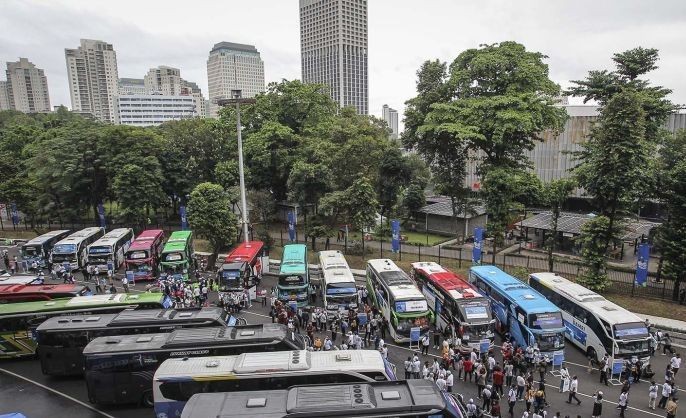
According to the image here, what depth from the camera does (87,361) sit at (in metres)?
16.9

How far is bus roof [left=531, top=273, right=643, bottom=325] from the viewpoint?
68.1 ft

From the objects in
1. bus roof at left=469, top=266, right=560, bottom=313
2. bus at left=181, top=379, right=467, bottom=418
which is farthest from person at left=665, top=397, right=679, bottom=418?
bus at left=181, top=379, right=467, bottom=418

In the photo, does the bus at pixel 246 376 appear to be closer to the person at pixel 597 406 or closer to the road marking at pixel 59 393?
the road marking at pixel 59 393

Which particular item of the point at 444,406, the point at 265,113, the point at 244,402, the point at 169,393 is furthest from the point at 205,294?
the point at 265,113

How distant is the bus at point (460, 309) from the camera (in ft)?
71.6

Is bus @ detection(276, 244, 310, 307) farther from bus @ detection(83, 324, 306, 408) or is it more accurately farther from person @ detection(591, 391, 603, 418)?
person @ detection(591, 391, 603, 418)

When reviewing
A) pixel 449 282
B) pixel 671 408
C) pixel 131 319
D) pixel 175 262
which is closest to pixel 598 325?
pixel 671 408

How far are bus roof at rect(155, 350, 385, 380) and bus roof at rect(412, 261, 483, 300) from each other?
869 cm

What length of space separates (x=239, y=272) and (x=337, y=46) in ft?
516

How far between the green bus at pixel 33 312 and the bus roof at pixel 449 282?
15.1 meters

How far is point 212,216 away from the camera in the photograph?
39.8 metres

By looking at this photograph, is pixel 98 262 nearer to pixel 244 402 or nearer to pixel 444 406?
pixel 244 402

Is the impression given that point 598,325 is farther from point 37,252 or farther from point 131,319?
point 37,252

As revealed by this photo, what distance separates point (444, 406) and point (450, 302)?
38.3 ft
